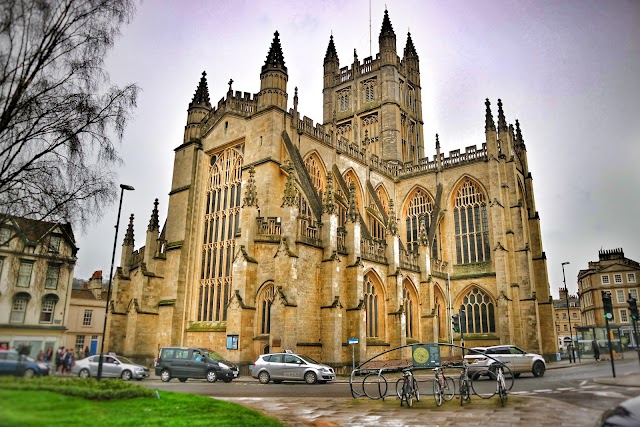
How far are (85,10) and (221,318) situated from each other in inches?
787

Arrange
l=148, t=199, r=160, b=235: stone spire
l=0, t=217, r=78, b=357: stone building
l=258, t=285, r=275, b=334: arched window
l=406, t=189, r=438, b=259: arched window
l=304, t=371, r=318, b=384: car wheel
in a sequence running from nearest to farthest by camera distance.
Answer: l=0, t=217, r=78, b=357: stone building, l=304, t=371, r=318, b=384: car wheel, l=258, t=285, r=275, b=334: arched window, l=148, t=199, r=160, b=235: stone spire, l=406, t=189, r=438, b=259: arched window

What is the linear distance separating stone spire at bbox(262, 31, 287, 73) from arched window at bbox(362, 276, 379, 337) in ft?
48.9

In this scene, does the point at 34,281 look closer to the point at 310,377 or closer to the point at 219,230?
the point at 310,377

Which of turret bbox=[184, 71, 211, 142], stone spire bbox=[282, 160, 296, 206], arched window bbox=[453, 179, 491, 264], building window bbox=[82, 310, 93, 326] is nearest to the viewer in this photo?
building window bbox=[82, 310, 93, 326]

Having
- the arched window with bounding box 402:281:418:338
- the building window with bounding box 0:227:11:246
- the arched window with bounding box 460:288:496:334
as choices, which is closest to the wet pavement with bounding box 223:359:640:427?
the building window with bounding box 0:227:11:246

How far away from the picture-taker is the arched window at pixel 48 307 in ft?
28.2

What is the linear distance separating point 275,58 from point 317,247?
13.3 m

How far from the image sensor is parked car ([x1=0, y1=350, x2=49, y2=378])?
6695 mm

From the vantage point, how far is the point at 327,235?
26.6 meters

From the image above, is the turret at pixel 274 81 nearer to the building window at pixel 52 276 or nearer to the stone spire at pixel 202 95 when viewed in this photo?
the stone spire at pixel 202 95

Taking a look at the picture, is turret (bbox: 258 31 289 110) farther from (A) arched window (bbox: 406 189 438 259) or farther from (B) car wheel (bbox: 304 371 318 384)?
(A) arched window (bbox: 406 189 438 259)

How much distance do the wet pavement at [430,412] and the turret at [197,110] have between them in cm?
2398

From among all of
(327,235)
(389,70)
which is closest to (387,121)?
(389,70)

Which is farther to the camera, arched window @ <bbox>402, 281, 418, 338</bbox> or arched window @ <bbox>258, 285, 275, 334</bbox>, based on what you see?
arched window @ <bbox>402, 281, 418, 338</bbox>
